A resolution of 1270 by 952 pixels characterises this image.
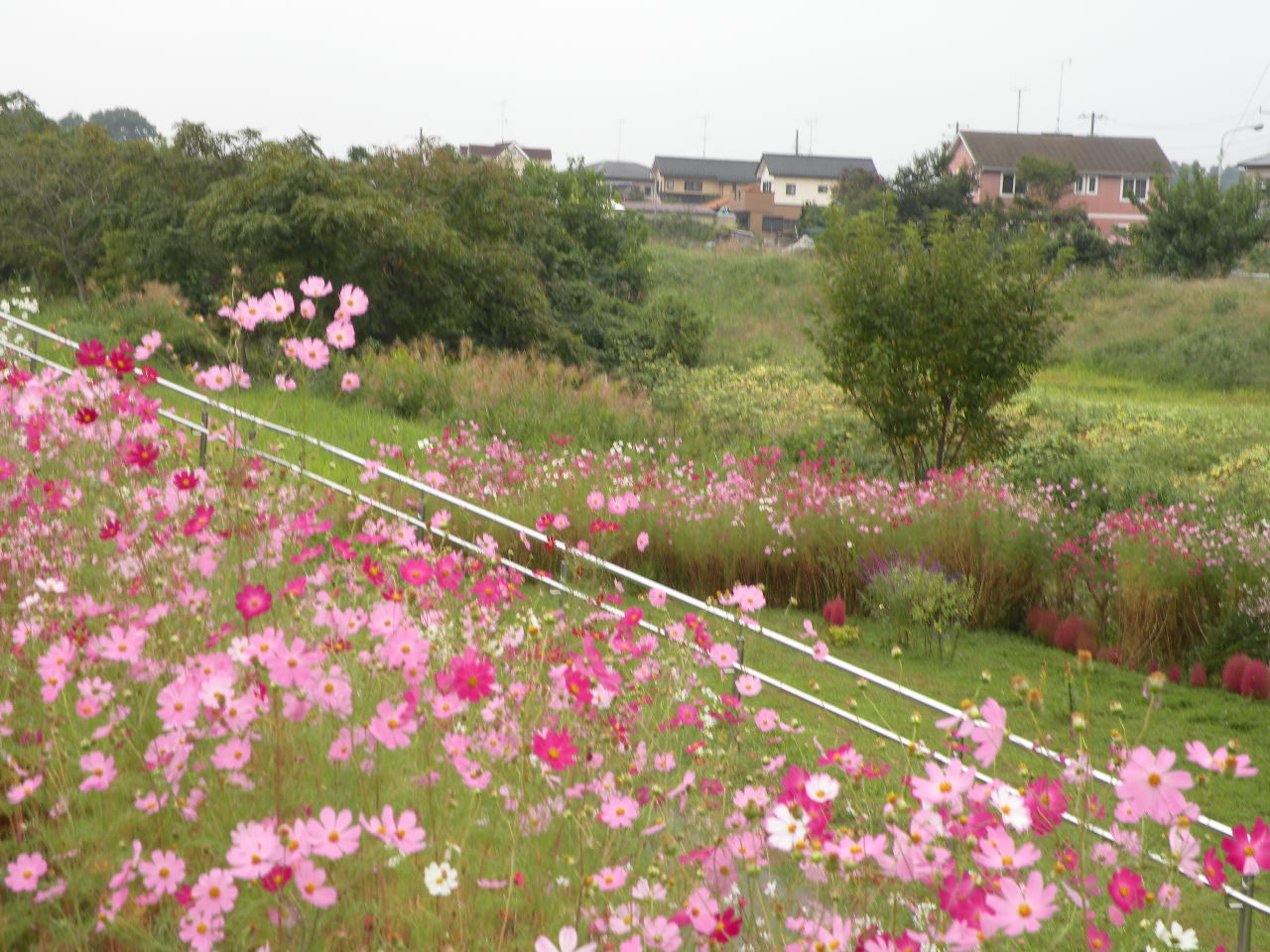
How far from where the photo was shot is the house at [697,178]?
9019 centimetres

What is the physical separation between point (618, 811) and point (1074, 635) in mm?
6299

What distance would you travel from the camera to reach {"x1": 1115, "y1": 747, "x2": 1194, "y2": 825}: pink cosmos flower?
1786 mm

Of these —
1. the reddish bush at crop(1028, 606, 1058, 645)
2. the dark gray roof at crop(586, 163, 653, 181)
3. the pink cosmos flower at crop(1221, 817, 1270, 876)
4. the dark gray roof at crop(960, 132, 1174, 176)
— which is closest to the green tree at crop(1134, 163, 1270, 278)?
the dark gray roof at crop(960, 132, 1174, 176)

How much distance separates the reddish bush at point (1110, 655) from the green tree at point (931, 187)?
32891mm

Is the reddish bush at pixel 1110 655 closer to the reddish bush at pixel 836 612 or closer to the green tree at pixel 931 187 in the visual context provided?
the reddish bush at pixel 836 612

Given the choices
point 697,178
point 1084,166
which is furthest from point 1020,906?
point 697,178

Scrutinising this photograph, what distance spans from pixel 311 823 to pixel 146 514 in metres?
1.80

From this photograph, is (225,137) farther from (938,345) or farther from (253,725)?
(253,725)

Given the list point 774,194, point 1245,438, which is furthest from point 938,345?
point 774,194

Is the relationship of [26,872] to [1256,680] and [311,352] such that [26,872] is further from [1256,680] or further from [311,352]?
[1256,680]

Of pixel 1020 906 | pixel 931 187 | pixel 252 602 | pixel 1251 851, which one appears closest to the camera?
pixel 1020 906

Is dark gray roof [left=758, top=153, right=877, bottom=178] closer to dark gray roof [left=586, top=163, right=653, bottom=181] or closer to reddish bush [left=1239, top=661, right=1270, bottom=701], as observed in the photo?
dark gray roof [left=586, top=163, right=653, bottom=181]

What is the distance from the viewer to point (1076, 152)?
61406mm

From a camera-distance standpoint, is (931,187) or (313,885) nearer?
(313,885)
